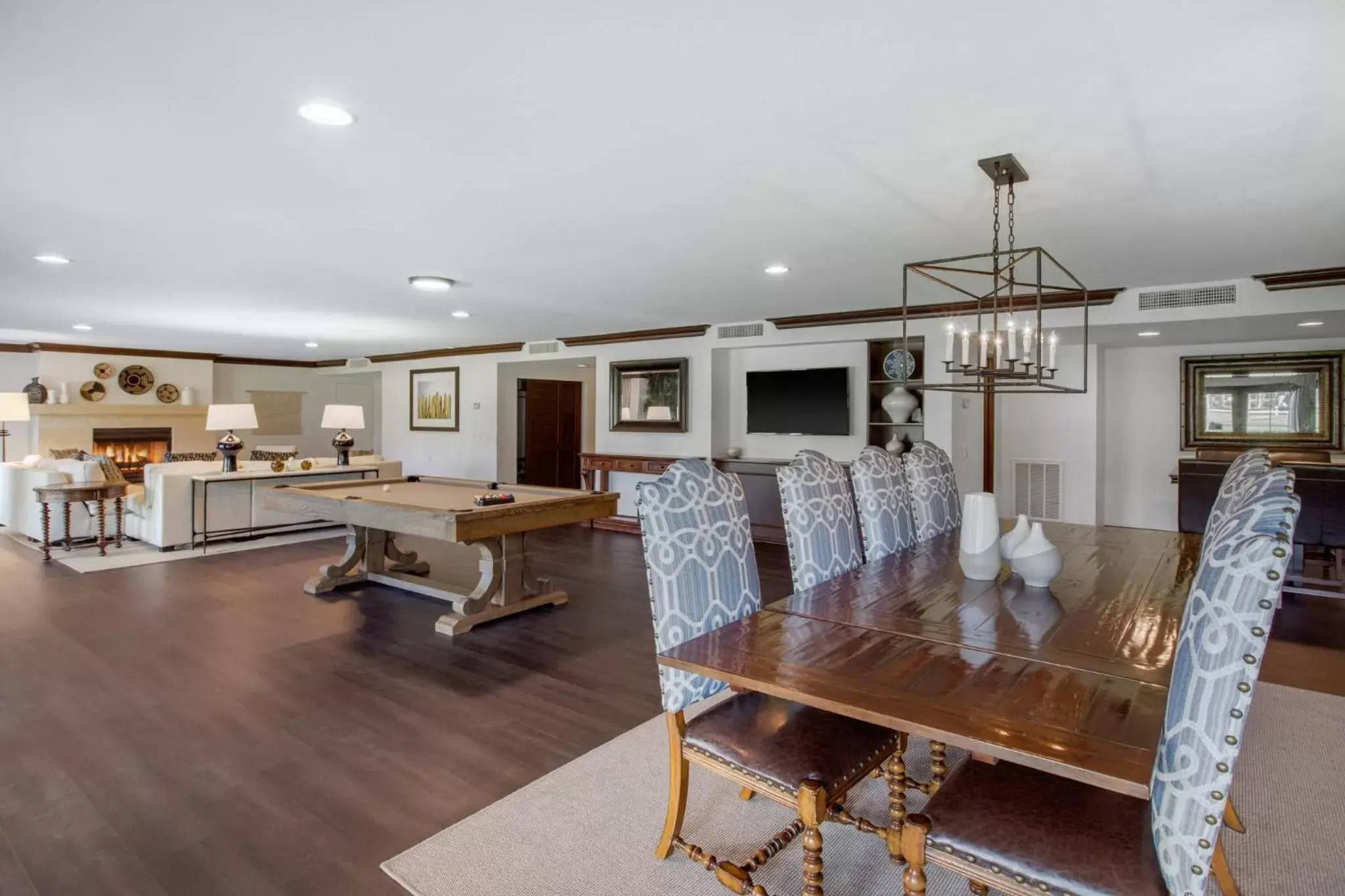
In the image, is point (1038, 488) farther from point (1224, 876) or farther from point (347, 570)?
point (347, 570)

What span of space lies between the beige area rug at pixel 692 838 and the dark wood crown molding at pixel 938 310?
3.00 metres

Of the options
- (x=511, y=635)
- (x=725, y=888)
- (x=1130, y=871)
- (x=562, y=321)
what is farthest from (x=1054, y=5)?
(x=562, y=321)

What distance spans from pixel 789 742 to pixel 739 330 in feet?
18.3

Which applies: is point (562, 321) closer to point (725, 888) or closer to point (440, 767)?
point (440, 767)

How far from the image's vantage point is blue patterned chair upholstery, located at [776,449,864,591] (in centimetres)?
262

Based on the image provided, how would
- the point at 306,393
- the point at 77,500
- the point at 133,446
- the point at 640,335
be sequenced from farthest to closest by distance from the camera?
the point at 306,393 < the point at 133,446 < the point at 640,335 < the point at 77,500

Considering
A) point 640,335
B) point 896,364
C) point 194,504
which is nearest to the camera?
point 194,504

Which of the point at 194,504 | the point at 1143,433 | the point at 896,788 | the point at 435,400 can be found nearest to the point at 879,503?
the point at 896,788

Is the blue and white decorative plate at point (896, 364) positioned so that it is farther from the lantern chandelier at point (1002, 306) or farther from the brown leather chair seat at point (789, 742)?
the brown leather chair seat at point (789, 742)

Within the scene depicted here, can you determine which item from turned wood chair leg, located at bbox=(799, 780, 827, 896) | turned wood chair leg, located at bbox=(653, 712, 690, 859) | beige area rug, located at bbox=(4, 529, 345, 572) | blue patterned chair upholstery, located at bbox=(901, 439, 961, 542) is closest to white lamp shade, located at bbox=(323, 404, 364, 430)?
beige area rug, located at bbox=(4, 529, 345, 572)

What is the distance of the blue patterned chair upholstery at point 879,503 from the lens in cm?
306

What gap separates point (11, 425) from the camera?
9.01 m

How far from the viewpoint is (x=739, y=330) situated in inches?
277

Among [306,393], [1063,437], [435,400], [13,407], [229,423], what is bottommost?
[1063,437]
